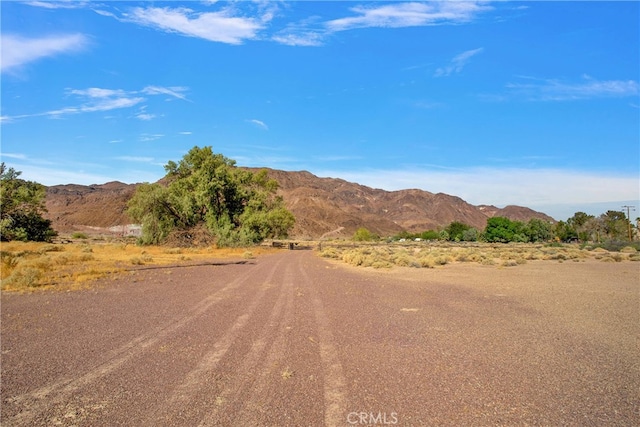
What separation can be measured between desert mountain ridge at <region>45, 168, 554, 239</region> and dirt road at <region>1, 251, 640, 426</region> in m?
81.4

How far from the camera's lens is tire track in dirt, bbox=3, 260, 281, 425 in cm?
441

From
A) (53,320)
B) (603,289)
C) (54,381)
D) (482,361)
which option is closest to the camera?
(54,381)

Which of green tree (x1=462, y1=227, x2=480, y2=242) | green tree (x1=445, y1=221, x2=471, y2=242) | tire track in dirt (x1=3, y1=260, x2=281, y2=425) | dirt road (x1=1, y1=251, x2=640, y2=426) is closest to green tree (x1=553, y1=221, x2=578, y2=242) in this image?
green tree (x1=462, y1=227, x2=480, y2=242)

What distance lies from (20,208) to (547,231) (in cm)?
10405

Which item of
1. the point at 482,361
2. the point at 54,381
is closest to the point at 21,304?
the point at 54,381

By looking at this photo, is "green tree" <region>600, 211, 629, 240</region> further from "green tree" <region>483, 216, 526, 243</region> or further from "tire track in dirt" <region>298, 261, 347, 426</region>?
"tire track in dirt" <region>298, 261, 347, 426</region>

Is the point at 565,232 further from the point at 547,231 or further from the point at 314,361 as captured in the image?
the point at 314,361

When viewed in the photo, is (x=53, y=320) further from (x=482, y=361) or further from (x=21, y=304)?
(x=482, y=361)

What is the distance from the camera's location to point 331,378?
547 centimetres

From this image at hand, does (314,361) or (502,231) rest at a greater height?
(502,231)

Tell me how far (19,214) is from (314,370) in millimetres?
36274

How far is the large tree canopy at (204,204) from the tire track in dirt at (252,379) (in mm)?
37510

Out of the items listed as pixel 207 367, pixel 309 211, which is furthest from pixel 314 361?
pixel 309 211

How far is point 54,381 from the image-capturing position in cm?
528
